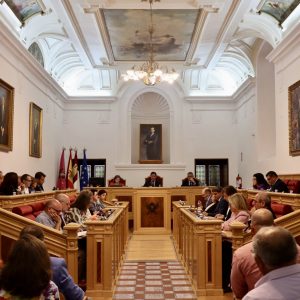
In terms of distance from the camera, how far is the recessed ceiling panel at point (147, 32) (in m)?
10.9

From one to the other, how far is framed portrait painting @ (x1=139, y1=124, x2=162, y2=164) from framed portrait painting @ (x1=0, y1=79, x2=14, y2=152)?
8240mm

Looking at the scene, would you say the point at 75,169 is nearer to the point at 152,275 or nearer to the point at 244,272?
the point at 152,275

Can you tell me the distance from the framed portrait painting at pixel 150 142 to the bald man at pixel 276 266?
51.9 ft

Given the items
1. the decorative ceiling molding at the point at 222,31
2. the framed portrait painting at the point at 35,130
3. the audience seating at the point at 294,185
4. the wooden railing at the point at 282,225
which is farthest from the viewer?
the framed portrait painting at the point at 35,130

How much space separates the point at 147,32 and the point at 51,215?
308 inches

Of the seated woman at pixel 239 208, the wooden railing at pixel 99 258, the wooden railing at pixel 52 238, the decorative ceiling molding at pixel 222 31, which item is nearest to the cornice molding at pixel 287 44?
the decorative ceiling molding at pixel 222 31

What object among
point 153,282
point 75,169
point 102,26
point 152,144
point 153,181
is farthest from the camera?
point 152,144

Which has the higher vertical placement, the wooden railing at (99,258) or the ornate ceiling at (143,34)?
the ornate ceiling at (143,34)

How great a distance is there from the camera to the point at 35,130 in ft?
42.0

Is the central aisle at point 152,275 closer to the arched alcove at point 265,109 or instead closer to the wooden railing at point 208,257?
the wooden railing at point 208,257

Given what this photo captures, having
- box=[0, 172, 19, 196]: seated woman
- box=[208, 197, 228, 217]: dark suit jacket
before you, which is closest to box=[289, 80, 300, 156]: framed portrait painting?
box=[208, 197, 228, 217]: dark suit jacket

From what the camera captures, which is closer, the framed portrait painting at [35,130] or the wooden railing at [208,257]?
the wooden railing at [208,257]

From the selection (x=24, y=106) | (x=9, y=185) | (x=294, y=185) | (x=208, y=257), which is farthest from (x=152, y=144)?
(x=208, y=257)

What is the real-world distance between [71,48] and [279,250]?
12.7 meters
